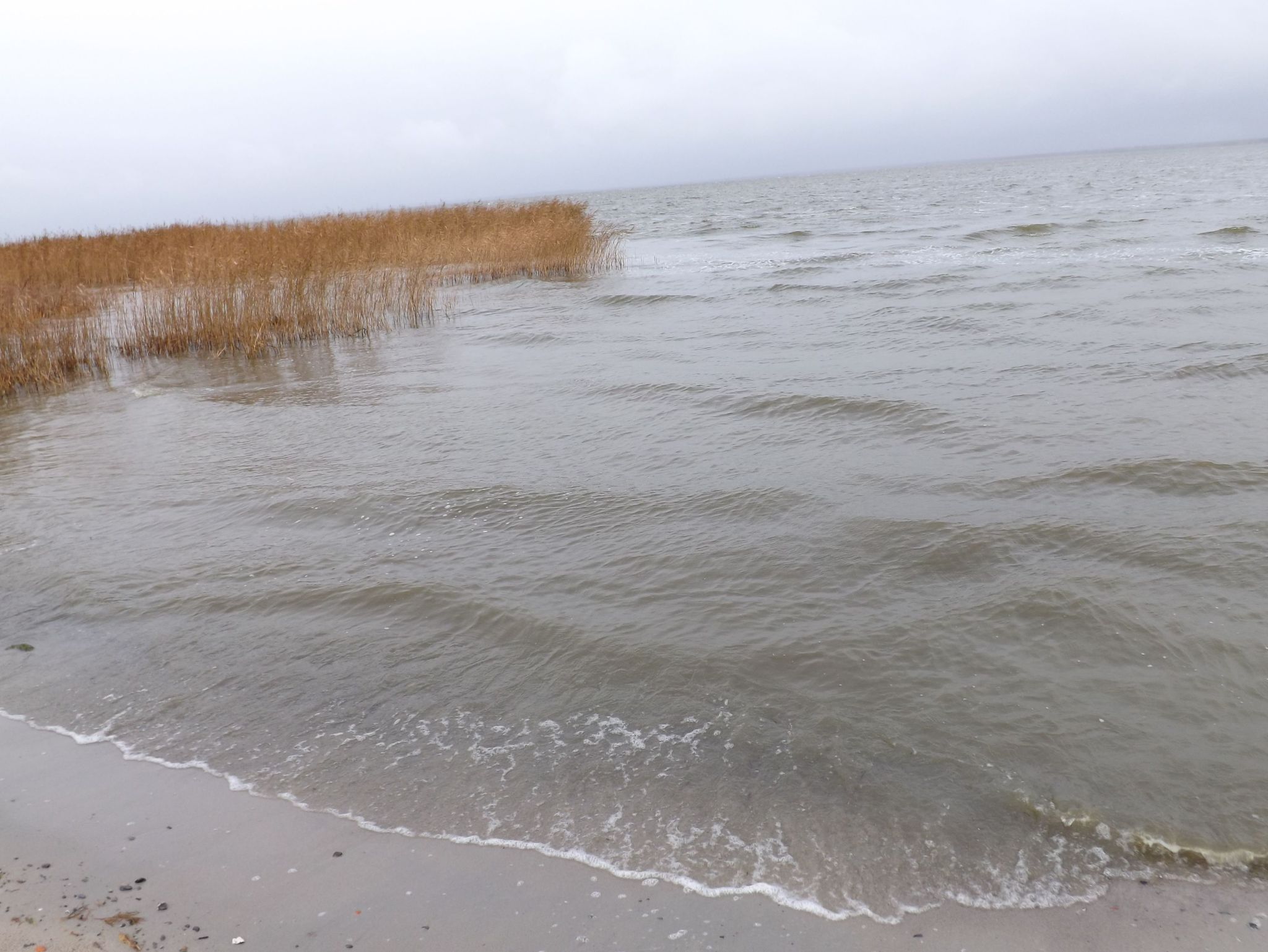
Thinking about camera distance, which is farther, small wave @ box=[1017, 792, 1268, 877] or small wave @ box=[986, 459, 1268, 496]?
small wave @ box=[986, 459, 1268, 496]

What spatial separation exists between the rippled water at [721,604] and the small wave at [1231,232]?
11.2 meters

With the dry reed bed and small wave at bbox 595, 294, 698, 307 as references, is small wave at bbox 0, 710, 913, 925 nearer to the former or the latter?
the dry reed bed

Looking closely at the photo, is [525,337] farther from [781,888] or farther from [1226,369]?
[781,888]

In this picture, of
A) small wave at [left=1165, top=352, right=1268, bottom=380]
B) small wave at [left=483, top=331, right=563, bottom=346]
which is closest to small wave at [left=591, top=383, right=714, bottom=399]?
small wave at [left=483, top=331, right=563, bottom=346]

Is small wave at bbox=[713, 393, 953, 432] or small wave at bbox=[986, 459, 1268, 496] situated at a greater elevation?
small wave at bbox=[713, 393, 953, 432]

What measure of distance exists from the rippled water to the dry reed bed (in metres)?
1.58

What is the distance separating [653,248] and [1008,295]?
16.6 m

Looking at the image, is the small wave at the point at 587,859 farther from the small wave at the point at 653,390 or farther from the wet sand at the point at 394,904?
the small wave at the point at 653,390

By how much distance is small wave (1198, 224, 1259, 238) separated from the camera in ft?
63.6

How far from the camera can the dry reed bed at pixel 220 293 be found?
1165cm

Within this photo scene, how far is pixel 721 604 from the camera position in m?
4.50

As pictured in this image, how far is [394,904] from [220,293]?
12.0 m

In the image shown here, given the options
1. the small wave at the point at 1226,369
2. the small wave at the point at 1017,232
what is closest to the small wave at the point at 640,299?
the small wave at the point at 1226,369

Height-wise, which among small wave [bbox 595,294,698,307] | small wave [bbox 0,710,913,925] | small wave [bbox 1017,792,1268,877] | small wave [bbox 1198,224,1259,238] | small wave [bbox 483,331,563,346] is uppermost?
small wave [bbox 1198,224,1259,238]
